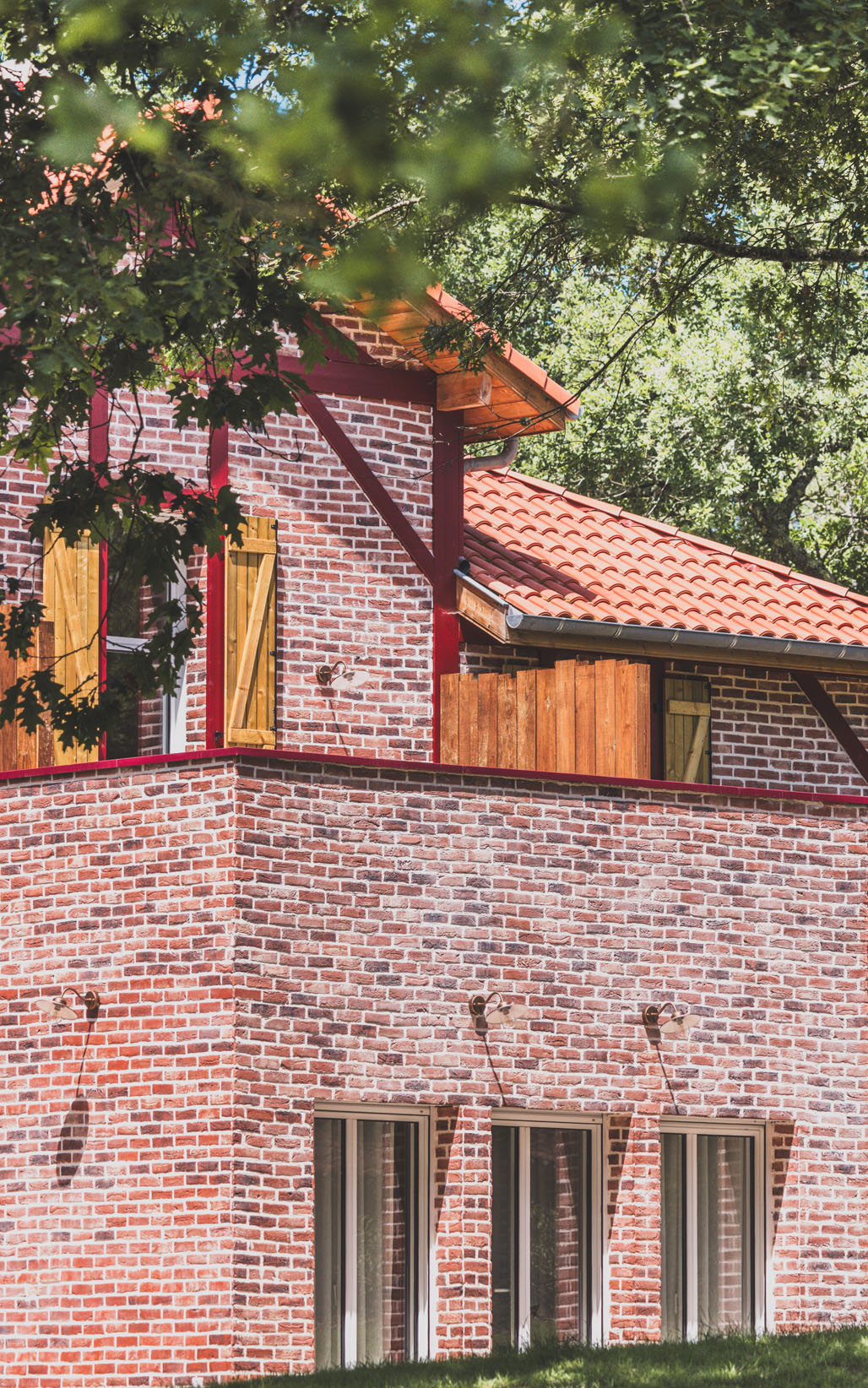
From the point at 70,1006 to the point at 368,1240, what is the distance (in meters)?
2.45

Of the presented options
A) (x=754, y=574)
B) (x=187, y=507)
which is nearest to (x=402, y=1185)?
(x=187, y=507)

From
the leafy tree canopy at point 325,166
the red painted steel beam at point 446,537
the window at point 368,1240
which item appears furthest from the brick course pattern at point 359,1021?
the red painted steel beam at point 446,537

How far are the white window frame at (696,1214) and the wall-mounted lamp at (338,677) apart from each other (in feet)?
12.6

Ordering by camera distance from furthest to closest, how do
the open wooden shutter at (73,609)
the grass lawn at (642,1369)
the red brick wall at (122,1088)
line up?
the open wooden shutter at (73,609) → the red brick wall at (122,1088) → the grass lawn at (642,1369)

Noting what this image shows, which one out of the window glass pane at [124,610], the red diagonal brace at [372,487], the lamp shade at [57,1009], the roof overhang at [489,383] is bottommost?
the lamp shade at [57,1009]

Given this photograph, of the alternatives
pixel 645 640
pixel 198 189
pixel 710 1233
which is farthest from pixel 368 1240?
pixel 198 189

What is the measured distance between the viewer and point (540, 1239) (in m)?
14.1

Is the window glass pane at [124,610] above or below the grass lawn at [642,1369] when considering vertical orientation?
above

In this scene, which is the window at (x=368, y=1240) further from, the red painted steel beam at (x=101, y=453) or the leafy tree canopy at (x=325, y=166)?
the red painted steel beam at (x=101, y=453)

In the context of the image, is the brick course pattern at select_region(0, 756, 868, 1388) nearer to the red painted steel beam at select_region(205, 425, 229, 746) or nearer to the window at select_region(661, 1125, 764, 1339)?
the window at select_region(661, 1125, 764, 1339)

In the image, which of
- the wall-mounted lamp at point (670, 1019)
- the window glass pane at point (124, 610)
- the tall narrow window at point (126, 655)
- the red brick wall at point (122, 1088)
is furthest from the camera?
the window glass pane at point (124, 610)

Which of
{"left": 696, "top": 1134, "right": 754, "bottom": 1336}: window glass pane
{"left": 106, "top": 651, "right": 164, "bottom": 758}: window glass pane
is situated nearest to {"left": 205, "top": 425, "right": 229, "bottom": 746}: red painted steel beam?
{"left": 106, "top": 651, "right": 164, "bottom": 758}: window glass pane

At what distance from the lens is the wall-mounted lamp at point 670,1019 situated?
14258 mm

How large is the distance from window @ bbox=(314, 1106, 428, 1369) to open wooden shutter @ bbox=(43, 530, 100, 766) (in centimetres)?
331
